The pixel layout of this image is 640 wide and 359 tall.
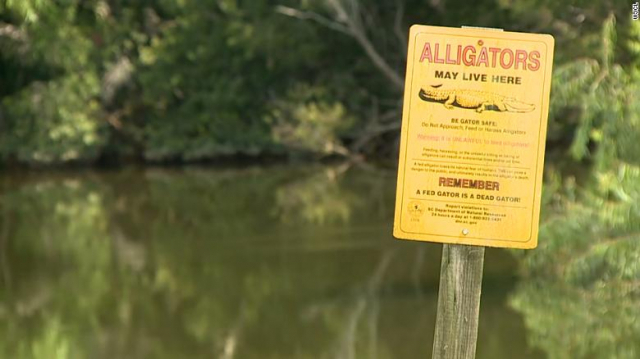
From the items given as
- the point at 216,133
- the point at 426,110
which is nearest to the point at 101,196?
the point at 216,133

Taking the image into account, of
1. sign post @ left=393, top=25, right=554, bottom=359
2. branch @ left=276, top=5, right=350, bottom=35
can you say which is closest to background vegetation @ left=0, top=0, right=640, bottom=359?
branch @ left=276, top=5, right=350, bottom=35

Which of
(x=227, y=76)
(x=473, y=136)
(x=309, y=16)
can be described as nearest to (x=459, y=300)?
(x=473, y=136)

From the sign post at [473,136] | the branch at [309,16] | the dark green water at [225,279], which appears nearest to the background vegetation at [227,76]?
the branch at [309,16]

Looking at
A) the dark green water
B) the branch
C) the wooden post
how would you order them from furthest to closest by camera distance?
the branch
the dark green water
the wooden post

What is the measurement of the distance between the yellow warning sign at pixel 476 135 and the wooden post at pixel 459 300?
11 centimetres

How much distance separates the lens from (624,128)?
9.41 metres

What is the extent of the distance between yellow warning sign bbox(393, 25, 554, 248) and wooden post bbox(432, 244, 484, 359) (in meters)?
0.11

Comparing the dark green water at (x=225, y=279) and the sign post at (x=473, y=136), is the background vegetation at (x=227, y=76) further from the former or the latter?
the sign post at (x=473, y=136)

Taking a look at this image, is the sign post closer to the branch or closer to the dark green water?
the dark green water

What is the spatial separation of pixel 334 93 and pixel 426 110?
19877mm

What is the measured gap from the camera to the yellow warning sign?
155 inches

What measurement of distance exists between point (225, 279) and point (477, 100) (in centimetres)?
738

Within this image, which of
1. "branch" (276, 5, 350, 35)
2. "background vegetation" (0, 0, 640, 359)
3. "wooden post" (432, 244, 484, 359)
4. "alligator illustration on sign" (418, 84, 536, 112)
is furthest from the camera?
"branch" (276, 5, 350, 35)

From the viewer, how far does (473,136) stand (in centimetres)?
396
